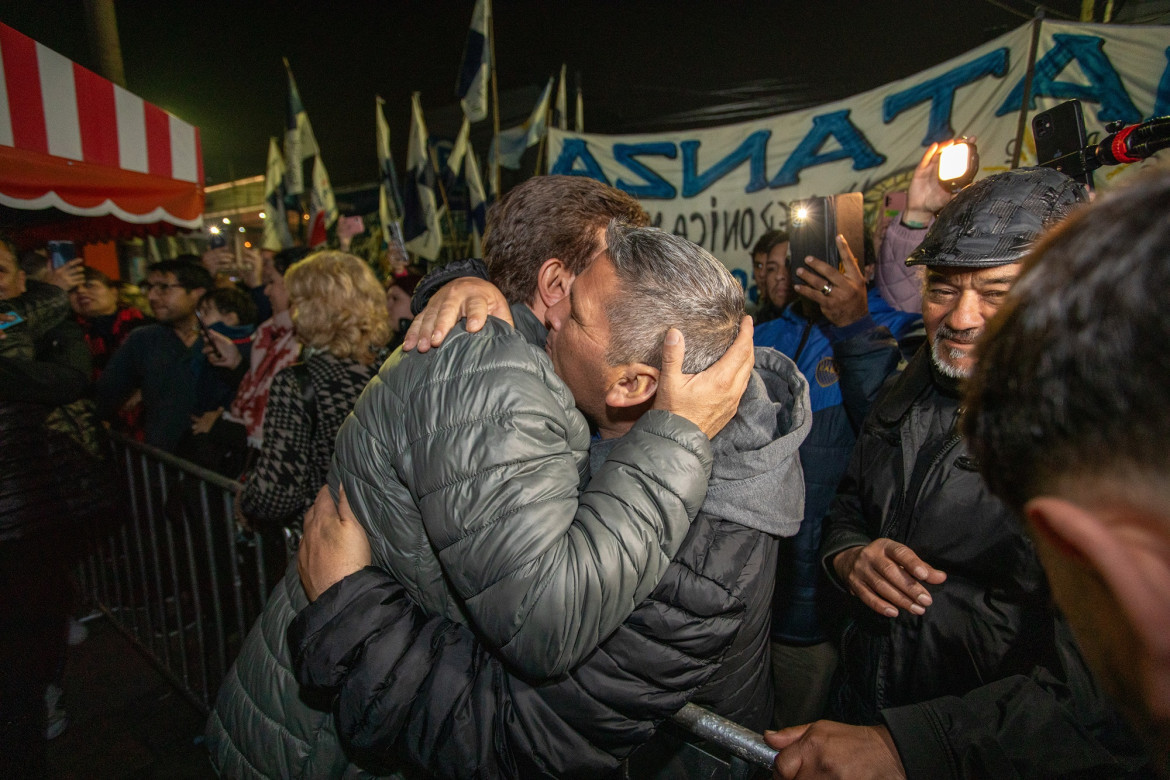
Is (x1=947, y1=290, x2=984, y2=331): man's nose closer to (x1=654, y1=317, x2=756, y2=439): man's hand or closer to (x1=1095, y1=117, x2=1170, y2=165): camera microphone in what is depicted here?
(x1=1095, y1=117, x2=1170, y2=165): camera microphone

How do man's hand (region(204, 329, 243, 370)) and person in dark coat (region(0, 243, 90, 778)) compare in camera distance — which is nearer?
person in dark coat (region(0, 243, 90, 778))

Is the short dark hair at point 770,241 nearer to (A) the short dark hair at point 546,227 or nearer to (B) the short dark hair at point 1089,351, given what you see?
(A) the short dark hair at point 546,227

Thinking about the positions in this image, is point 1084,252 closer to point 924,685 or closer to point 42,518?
point 924,685

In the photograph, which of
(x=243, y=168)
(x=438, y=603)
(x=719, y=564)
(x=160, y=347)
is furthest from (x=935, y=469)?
(x=243, y=168)

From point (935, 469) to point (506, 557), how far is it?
129cm

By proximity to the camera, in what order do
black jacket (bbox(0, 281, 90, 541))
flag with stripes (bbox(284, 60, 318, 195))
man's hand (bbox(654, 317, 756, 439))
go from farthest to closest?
flag with stripes (bbox(284, 60, 318, 195))
black jacket (bbox(0, 281, 90, 541))
man's hand (bbox(654, 317, 756, 439))

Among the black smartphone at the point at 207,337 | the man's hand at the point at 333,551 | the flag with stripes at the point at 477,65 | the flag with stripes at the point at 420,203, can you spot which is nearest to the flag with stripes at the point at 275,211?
the flag with stripes at the point at 420,203

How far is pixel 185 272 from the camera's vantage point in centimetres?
433

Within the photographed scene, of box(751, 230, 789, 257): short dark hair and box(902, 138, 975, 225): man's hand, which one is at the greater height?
box(902, 138, 975, 225): man's hand

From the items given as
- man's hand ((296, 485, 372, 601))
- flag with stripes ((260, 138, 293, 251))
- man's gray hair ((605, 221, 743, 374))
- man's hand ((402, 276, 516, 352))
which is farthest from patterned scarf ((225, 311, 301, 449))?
flag with stripes ((260, 138, 293, 251))

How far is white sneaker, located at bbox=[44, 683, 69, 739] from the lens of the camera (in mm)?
3043

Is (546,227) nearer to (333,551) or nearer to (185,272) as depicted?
(333,551)

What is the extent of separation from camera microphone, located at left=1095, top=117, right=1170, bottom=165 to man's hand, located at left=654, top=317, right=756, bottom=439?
1384mm

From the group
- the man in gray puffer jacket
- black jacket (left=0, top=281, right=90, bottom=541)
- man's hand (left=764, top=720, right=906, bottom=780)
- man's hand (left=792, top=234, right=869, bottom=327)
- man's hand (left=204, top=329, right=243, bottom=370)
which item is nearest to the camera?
the man in gray puffer jacket
